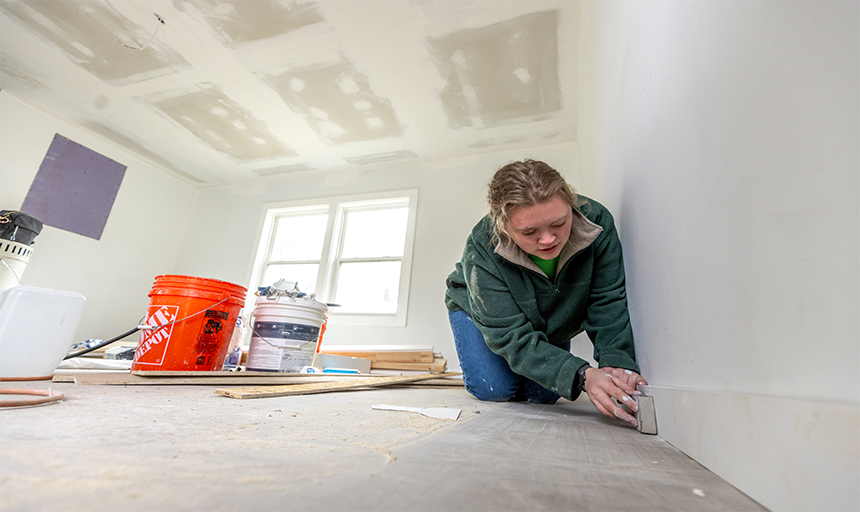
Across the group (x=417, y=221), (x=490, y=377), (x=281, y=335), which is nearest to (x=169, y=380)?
(x=281, y=335)

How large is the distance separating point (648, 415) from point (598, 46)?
184 centimetres

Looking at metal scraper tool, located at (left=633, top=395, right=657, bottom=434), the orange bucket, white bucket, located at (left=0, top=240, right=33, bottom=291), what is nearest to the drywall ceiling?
white bucket, located at (left=0, top=240, right=33, bottom=291)

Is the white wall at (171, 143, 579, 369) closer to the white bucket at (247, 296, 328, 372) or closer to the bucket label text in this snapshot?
the white bucket at (247, 296, 328, 372)

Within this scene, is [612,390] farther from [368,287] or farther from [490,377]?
[368,287]

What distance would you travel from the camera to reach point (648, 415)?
2.79 feet

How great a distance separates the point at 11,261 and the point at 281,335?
107 inches

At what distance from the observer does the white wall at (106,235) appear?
12.1 feet

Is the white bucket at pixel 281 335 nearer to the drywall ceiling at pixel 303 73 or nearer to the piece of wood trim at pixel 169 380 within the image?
the piece of wood trim at pixel 169 380

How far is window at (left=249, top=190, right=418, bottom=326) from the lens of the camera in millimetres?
4078

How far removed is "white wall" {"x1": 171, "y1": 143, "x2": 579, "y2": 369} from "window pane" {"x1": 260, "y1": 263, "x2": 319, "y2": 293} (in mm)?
245

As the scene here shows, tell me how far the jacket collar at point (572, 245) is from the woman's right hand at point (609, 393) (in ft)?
1.18

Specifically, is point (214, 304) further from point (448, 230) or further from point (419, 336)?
point (448, 230)

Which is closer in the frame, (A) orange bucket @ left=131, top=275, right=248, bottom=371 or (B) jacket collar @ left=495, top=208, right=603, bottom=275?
(B) jacket collar @ left=495, top=208, right=603, bottom=275

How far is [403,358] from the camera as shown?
3371mm
